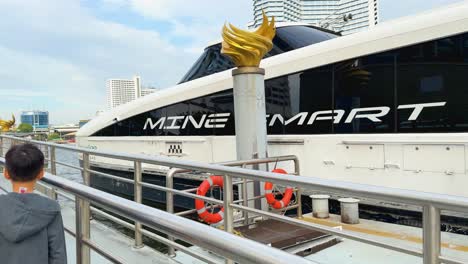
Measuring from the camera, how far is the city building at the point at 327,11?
11727mm

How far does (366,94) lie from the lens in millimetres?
5625

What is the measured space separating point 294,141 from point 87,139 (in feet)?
21.0

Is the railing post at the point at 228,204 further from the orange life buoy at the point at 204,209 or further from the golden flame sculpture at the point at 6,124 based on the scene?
the golden flame sculpture at the point at 6,124

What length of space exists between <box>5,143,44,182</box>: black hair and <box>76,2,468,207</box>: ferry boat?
181 inches

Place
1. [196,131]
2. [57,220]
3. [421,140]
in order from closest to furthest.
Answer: [57,220] < [421,140] < [196,131]

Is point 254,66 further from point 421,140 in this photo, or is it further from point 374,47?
point 421,140

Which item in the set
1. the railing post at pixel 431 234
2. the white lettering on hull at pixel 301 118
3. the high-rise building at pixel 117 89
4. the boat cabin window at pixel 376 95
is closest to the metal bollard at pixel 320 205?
the boat cabin window at pixel 376 95

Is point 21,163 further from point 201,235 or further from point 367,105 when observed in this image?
point 367,105

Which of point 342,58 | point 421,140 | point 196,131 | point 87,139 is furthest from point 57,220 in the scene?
point 87,139

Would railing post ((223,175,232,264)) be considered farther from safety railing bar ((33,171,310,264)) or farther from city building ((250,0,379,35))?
city building ((250,0,379,35))

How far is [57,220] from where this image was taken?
165 centimetres

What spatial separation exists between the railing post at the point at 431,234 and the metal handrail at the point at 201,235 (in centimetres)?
100

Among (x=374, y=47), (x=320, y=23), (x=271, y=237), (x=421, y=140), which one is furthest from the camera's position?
(x=320, y=23)

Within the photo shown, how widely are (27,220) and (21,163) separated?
0.85ft
